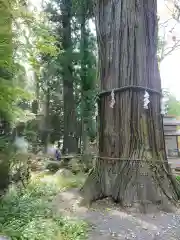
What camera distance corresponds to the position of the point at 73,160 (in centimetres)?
880

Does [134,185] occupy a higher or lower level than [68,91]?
lower

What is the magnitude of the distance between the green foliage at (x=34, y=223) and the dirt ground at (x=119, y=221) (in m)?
0.20

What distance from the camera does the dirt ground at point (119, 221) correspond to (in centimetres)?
298

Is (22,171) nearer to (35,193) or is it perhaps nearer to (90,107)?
(35,193)

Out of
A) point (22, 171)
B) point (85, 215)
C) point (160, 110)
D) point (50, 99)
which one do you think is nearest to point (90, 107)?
point (50, 99)

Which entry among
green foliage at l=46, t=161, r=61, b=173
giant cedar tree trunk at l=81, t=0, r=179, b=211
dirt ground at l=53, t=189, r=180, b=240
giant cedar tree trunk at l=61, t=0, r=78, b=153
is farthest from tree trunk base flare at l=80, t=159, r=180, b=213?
giant cedar tree trunk at l=61, t=0, r=78, b=153

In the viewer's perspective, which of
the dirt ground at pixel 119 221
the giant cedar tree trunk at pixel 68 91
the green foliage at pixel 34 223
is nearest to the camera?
the green foliage at pixel 34 223

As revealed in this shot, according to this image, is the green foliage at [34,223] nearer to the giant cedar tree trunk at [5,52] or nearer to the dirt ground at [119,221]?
the dirt ground at [119,221]

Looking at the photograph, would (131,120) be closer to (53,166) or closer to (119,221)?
(119,221)

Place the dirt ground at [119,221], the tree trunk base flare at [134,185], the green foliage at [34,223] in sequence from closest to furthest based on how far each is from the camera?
the green foliage at [34,223]
the dirt ground at [119,221]
the tree trunk base flare at [134,185]

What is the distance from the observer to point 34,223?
293 cm

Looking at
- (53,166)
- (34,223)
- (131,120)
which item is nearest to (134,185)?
(131,120)

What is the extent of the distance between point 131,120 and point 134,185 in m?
0.98

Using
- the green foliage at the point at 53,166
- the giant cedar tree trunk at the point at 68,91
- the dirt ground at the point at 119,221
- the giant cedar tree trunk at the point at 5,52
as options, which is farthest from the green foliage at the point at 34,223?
the giant cedar tree trunk at the point at 68,91
